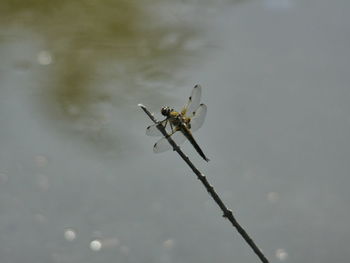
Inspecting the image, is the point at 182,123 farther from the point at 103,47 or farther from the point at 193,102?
the point at 103,47

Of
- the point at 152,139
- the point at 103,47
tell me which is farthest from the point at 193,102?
the point at 103,47

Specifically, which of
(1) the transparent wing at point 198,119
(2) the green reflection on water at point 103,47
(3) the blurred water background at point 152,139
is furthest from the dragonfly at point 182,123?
(2) the green reflection on water at point 103,47

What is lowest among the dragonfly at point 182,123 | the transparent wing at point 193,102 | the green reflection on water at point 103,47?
the dragonfly at point 182,123

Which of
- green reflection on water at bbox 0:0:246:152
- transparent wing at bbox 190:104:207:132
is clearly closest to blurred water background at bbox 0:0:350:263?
green reflection on water at bbox 0:0:246:152

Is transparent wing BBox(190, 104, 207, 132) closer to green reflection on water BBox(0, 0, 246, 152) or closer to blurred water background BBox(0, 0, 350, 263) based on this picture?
blurred water background BBox(0, 0, 350, 263)

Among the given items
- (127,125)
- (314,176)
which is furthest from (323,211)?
(127,125)

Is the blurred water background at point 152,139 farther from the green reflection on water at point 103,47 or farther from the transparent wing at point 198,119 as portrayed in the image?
the transparent wing at point 198,119
